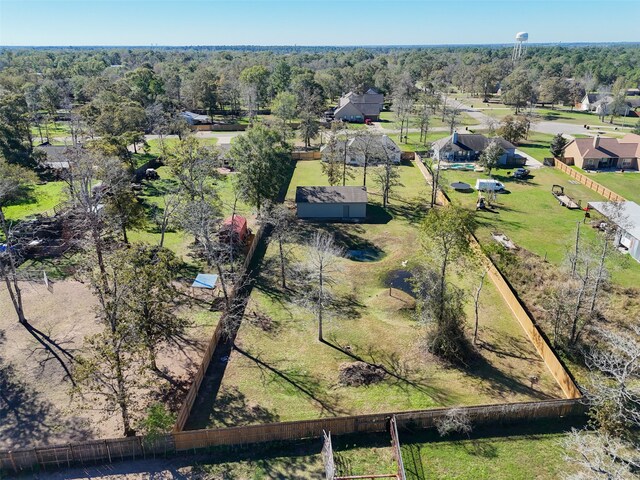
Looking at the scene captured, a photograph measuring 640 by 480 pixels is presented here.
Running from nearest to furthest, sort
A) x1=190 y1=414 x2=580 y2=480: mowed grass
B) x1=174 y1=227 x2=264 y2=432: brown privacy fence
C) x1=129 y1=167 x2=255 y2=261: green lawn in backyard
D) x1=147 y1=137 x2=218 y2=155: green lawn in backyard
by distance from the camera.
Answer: x1=190 y1=414 x2=580 y2=480: mowed grass < x1=174 y1=227 x2=264 y2=432: brown privacy fence < x1=129 y1=167 x2=255 y2=261: green lawn in backyard < x1=147 y1=137 x2=218 y2=155: green lawn in backyard

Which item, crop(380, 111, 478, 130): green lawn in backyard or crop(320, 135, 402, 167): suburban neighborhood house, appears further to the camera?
crop(380, 111, 478, 130): green lawn in backyard

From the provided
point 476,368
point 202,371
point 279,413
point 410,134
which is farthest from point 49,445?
point 410,134

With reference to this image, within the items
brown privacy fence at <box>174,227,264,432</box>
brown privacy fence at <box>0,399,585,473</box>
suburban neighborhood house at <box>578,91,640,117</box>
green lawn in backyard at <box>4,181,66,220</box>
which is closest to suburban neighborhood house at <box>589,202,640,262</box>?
brown privacy fence at <box>0,399,585,473</box>

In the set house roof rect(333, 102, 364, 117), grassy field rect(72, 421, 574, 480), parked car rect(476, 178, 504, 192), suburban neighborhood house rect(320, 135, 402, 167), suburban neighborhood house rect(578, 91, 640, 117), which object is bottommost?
grassy field rect(72, 421, 574, 480)

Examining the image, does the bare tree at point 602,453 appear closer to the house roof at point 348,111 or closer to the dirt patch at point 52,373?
the dirt patch at point 52,373

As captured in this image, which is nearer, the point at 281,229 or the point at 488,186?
the point at 281,229

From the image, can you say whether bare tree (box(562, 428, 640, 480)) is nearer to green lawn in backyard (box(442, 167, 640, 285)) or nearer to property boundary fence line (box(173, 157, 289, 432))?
property boundary fence line (box(173, 157, 289, 432))

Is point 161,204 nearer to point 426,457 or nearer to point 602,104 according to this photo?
point 426,457

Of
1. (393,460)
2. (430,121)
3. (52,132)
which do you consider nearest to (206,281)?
(393,460)

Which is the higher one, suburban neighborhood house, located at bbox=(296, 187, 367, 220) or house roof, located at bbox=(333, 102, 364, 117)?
house roof, located at bbox=(333, 102, 364, 117)
